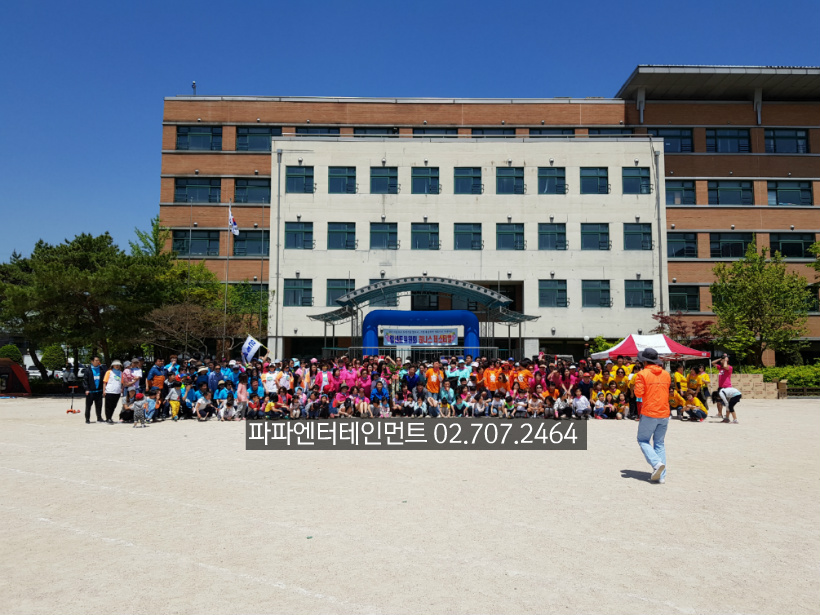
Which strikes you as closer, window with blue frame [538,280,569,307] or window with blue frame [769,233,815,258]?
window with blue frame [538,280,569,307]

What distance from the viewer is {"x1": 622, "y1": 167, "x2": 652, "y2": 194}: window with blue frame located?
3966 cm

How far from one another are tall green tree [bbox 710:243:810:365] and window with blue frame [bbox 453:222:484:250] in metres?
14.9

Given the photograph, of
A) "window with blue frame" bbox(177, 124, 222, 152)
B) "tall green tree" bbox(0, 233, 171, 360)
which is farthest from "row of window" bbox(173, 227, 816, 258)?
"window with blue frame" bbox(177, 124, 222, 152)

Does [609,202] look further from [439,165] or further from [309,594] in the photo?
[309,594]

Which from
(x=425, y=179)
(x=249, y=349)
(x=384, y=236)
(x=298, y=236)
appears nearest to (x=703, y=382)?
(x=249, y=349)

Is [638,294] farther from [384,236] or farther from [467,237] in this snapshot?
[384,236]

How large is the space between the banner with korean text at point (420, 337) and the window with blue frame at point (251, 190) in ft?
70.6

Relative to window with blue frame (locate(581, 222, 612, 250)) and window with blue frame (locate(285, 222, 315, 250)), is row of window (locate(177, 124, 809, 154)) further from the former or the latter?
window with blue frame (locate(581, 222, 612, 250))

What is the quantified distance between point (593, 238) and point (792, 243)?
51.7 ft

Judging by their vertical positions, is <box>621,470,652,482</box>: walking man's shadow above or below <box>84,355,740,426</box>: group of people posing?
below

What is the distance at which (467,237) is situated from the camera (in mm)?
39219

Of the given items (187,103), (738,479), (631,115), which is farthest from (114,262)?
(631,115)

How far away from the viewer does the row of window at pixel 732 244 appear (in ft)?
141

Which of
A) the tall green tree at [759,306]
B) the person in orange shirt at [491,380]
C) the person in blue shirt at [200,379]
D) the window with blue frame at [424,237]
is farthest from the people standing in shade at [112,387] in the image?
the tall green tree at [759,306]
